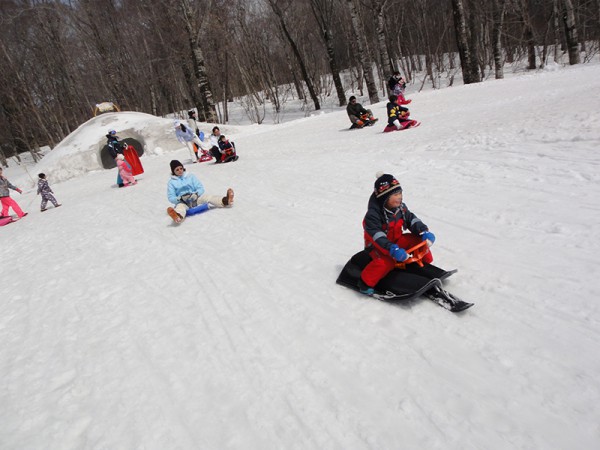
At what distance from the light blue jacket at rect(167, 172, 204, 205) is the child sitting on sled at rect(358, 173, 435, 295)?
461 centimetres

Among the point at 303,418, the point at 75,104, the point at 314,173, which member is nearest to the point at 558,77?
the point at 314,173

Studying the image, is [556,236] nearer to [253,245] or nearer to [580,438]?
[580,438]

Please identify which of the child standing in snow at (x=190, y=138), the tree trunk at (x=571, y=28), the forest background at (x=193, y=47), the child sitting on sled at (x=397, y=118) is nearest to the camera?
the child sitting on sled at (x=397, y=118)

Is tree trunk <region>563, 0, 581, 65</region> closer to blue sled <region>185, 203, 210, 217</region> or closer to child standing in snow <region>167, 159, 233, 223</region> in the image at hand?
child standing in snow <region>167, 159, 233, 223</region>

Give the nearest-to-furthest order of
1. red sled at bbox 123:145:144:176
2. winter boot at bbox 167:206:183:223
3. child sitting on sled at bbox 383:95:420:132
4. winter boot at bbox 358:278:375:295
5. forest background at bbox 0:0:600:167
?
winter boot at bbox 358:278:375:295, winter boot at bbox 167:206:183:223, child sitting on sled at bbox 383:95:420:132, red sled at bbox 123:145:144:176, forest background at bbox 0:0:600:167

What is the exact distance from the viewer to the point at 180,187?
7.00 metres

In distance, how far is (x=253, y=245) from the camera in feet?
16.5

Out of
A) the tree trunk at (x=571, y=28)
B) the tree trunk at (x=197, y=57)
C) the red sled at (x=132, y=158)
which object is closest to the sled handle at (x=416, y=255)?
the red sled at (x=132, y=158)

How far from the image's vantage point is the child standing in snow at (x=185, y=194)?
6.82 metres

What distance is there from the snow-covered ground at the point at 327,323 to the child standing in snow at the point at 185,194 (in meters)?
0.33

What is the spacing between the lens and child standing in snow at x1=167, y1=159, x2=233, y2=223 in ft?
22.4

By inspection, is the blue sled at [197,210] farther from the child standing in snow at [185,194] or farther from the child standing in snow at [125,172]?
the child standing in snow at [125,172]

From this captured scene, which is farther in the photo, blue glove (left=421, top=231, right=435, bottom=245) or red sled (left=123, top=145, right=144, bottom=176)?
red sled (left=123, top=145, right=144, bottom=176)

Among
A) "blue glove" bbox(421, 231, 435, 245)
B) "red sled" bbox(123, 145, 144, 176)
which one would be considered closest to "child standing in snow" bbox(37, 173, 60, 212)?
"red sled" bbox(123, 145, 144, 176)
